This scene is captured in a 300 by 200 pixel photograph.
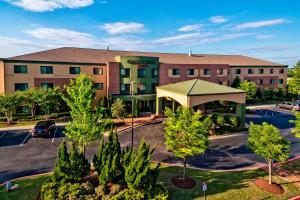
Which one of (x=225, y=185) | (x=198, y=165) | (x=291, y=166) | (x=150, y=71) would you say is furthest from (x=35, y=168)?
(x=150, y=71)

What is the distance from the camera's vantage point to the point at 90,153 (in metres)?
24.9

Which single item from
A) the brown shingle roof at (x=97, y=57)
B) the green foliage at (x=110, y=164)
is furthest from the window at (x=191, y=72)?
the green foliage at (x=110, y=164)

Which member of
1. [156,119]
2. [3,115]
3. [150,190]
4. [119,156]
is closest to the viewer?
[150,190]

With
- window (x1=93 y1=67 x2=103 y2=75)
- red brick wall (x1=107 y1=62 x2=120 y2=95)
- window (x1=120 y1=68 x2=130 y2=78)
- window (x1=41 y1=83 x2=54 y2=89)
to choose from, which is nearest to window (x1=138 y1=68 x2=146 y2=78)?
window (x1=120 y1=68 x2=130 y2=78)

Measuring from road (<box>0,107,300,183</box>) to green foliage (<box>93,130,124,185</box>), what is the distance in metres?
6.30

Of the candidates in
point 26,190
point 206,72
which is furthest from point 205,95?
point 26,190

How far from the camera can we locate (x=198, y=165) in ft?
72.6

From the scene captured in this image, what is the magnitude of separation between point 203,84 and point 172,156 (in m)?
15.9

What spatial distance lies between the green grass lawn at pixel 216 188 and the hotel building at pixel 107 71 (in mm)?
26350

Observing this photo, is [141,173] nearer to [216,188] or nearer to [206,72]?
[216,188]

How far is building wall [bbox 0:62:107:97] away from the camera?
40219mm

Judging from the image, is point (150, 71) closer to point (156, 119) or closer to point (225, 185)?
point (156, 119)

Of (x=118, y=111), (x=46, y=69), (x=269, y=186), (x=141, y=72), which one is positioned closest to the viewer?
(x=269, y=186)

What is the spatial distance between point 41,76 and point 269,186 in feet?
129
